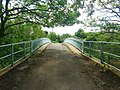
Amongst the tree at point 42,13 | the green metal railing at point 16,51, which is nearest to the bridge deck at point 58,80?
the green metal railing at point 16,51

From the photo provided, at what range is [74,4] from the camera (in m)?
20.2

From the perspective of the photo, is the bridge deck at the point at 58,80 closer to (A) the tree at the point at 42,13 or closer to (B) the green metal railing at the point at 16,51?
(B) the green metal railing at the point at 16,51

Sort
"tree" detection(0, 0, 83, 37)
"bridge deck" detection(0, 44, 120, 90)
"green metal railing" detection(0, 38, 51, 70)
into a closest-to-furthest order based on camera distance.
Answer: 1. "bridge deck" detection(0, 44, 120, 90)
2. "green metal railing" detection(0, 38, 51, 70)
3. "tree" detection(0, 0, 83, 37)

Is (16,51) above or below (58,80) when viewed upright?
above

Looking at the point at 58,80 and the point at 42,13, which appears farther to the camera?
the point at 42,13

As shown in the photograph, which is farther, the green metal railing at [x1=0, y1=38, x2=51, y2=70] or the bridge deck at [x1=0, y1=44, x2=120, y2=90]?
the green metal railing at [x1=0, y1=38, x2=51, y2=70]

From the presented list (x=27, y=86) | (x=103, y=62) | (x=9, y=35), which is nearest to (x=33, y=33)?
(x=9, y=35)

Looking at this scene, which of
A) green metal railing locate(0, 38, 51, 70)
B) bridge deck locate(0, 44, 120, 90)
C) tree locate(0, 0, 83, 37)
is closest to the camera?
bridge deck locate(0, 44, 120, 90)

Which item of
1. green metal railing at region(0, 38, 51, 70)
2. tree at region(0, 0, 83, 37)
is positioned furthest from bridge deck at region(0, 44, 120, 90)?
tree at region(0, 0, 83, 37)

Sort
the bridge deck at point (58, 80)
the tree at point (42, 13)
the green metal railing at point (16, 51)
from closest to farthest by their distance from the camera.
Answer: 1. the bridge deck at point (58, 80)
2. the green metal railing at point (16, 51)
3. the tree at point (42, 13)

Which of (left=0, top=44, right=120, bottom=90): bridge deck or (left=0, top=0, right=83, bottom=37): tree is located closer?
(left=0, top=44, right=120, bottom=90): bridge deck

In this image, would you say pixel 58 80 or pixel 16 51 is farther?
pixel 16 51

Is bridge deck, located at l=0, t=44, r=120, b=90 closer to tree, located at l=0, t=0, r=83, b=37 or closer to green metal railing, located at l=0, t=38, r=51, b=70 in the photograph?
green metal railing, located at l=0, t=38, r=51, b=70

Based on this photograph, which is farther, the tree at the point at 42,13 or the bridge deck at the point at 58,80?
the tree at the point at 42,13
